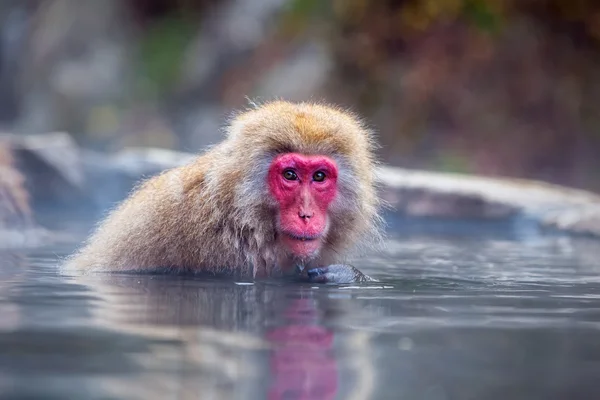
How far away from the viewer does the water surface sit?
2.59 metres

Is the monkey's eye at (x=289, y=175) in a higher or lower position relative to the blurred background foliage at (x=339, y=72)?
lower

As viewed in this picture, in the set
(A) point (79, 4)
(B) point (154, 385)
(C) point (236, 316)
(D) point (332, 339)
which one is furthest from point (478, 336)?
(A) point (79, 4)

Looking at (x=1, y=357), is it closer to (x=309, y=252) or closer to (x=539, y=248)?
(x=309, y=252)

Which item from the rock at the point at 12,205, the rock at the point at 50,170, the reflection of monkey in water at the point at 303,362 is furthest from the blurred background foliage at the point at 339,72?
the reflection of monkey in water at the point at 303,362

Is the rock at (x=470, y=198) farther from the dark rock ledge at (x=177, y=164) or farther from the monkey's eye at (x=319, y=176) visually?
the monkey's eye at (x=319, y=176)

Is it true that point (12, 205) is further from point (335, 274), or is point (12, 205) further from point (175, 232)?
point (335, 274)

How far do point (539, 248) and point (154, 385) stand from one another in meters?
5.52

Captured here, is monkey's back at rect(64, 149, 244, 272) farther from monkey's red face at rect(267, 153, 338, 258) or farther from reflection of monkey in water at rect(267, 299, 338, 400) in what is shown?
reflection of monkey in water at rect(267, 299, 338, 400)

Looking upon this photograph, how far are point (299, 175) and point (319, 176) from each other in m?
0.12

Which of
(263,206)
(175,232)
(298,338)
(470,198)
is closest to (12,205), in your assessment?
(175,232)

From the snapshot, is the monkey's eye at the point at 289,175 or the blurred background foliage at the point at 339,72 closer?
the monkey's eye at the point at 289,175

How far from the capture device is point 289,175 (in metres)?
5.19

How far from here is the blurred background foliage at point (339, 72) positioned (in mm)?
13211

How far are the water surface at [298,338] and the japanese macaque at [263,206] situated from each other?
0.24 metres
